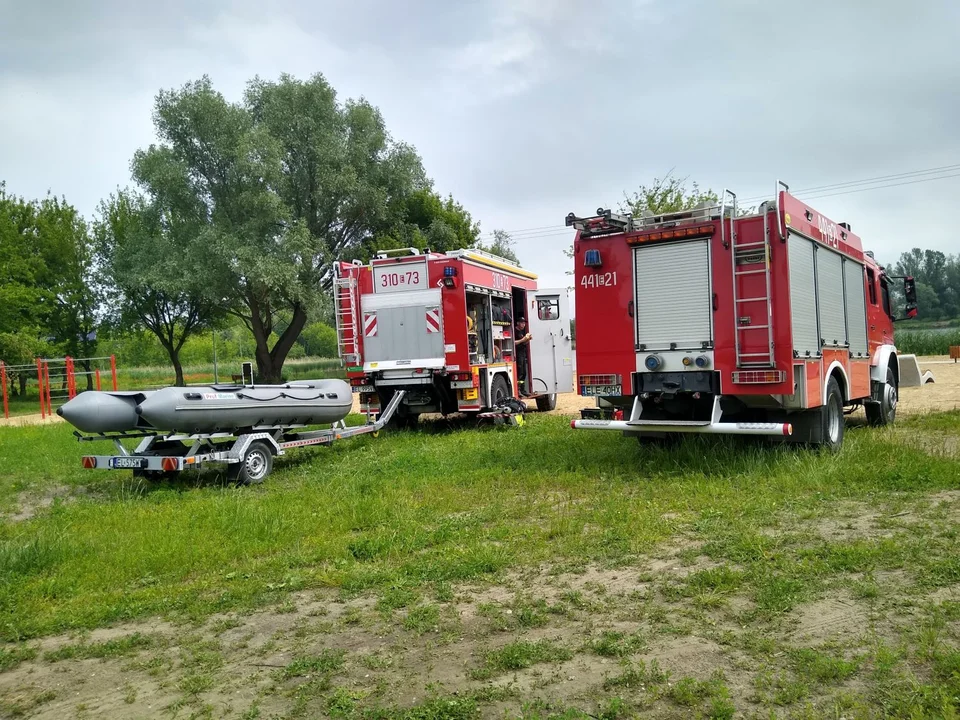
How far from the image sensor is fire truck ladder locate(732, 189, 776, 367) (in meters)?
8.34

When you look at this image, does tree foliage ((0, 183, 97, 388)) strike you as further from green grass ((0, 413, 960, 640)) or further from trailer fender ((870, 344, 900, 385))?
trailer fender ((870, 344, 900, 385))

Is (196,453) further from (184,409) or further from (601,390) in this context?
(601,390)

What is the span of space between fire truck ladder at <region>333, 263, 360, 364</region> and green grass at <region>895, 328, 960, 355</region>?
36.8 m

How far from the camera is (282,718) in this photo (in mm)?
3486

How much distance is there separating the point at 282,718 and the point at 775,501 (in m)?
5.00

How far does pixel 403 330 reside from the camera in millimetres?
14133

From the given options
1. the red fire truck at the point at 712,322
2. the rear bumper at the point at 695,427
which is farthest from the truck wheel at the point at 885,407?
the rear bumper at the point at 695,427

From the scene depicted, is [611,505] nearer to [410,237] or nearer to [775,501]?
[775,501]

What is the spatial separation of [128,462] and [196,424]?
94 cm

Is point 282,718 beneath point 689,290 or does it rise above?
beneath

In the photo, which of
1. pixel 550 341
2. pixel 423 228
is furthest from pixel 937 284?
pixel 550 341

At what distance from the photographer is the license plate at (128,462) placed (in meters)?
9.39

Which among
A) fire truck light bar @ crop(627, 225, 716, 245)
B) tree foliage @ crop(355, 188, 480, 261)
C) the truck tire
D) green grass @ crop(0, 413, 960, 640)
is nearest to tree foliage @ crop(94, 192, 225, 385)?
tree foliage @ crop(355, 188, 480, 261)

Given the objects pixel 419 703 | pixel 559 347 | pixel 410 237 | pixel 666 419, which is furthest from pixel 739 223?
pixel 410 237
